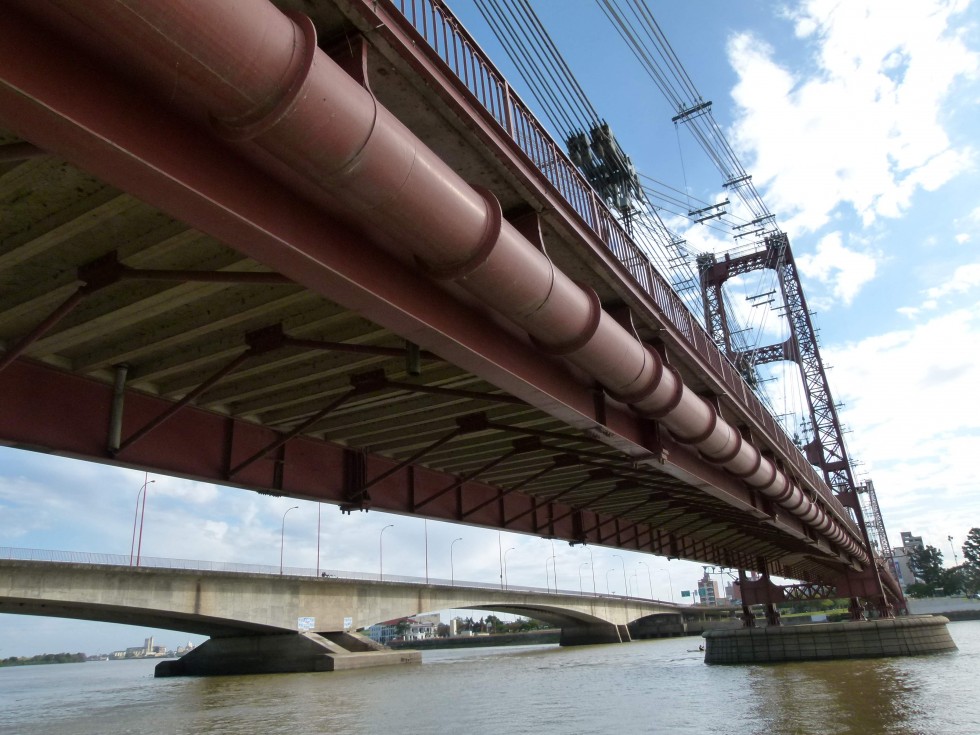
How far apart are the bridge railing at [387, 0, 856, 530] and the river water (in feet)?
22.2

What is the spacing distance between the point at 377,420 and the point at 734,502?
358 inches

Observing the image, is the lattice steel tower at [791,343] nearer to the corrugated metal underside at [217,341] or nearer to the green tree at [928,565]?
the corrugated metal underside at [217,341]

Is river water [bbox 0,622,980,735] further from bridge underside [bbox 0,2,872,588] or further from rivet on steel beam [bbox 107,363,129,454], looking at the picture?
rivet on steel beam [bbox 107,363,129,454]

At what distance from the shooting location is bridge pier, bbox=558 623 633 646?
86850 millimetres

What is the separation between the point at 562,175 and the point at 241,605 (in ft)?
134

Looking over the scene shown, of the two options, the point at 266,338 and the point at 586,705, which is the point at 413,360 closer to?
the point at 266,338

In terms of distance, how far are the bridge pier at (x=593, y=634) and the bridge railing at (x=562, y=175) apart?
77688mm

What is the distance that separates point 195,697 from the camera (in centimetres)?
2980

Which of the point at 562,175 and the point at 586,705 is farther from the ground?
the point at 562,175

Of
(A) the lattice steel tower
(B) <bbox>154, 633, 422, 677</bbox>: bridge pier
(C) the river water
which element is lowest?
(C) the river water

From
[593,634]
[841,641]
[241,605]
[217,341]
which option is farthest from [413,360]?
[593,634]

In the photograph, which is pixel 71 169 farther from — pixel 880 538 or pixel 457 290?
pixel 880 538

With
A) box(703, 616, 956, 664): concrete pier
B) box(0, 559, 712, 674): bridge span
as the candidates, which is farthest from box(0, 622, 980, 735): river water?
box(0, 559, 712, 674): bridge span

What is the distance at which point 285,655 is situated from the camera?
45438 mm
